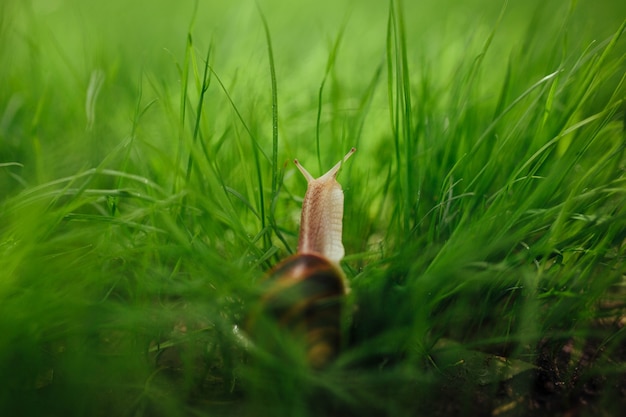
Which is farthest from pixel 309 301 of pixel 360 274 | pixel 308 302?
pixel 360 274

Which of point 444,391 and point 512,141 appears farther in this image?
point 512,141

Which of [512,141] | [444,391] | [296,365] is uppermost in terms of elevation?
[512,141]

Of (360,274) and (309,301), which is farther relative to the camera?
(360,274)

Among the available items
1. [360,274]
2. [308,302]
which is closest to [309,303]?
[308,302]

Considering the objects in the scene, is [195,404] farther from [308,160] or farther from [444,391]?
[308,160]

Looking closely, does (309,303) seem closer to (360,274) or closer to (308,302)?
(308,302)

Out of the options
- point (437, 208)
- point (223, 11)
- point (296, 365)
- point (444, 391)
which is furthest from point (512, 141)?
point (223, 11)

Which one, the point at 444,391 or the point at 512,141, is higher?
the point at 512,141

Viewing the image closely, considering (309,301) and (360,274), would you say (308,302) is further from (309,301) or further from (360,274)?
(360,274)
